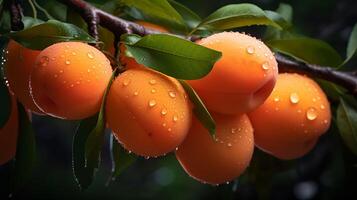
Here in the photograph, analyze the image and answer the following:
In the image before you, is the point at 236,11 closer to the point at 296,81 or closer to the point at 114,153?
the point at 296,81

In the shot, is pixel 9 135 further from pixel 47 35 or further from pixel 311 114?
pixel 311 114

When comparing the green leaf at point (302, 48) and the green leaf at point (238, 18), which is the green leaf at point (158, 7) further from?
the green leaf at point (302, 48)

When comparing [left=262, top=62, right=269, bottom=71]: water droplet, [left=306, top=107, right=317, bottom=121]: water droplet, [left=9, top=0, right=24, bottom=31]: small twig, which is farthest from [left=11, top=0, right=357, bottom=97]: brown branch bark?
[left=262, top=62, right=269, bottom=71]: water droplet

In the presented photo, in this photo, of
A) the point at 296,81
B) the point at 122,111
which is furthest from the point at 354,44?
the point at 122,111

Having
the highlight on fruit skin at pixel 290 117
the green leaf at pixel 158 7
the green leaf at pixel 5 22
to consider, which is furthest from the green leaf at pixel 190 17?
the green leaf at pixel 5 22

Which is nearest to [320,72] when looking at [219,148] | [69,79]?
[219,148]

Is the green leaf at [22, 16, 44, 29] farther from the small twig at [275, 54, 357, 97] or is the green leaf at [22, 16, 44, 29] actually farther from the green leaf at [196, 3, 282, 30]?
the small twig at [275, 54, 357, 97]
